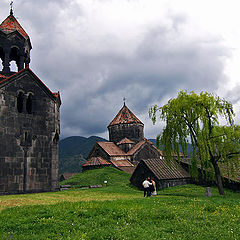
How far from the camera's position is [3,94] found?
2086 centimetres

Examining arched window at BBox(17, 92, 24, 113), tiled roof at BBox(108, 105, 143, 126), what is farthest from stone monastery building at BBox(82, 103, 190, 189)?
arched window at BBox(17, 92, 24, 113)

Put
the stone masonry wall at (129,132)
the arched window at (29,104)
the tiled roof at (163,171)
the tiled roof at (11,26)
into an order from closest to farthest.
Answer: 1. the arched window at (29,104)
2. the tiled roof at (11,26)
3. the tiled roof at (163,171)
4. the stone masonry wall at (129,132)

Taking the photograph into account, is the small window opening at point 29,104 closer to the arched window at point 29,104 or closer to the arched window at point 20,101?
the arched window at point 29,104

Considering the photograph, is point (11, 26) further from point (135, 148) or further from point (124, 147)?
point (135, 148)

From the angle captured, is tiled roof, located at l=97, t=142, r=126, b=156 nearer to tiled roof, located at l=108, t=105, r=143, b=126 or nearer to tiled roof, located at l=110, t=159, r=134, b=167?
tiled roof, located at l=110, t=159, r=134, b=167

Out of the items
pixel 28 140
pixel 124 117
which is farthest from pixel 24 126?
pixel 124 117

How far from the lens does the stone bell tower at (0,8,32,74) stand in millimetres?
23969

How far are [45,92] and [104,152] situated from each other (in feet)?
86.1

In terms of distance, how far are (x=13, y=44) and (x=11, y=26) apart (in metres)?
2.25

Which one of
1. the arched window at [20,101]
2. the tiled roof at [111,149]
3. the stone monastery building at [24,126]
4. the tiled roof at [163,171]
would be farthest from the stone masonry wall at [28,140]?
the tiled roof at [111,149]

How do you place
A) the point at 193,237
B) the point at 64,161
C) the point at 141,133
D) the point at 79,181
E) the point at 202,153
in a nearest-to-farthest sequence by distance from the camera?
the point at 193,237 → the point at 202,153 → the point at 79,181 → the point at 141,133 → the point at 64,161

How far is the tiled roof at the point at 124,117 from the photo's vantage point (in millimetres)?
53375

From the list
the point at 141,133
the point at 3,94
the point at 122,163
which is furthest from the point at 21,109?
the point at 141,133

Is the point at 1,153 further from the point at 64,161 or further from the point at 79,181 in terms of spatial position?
the point at 64,161
